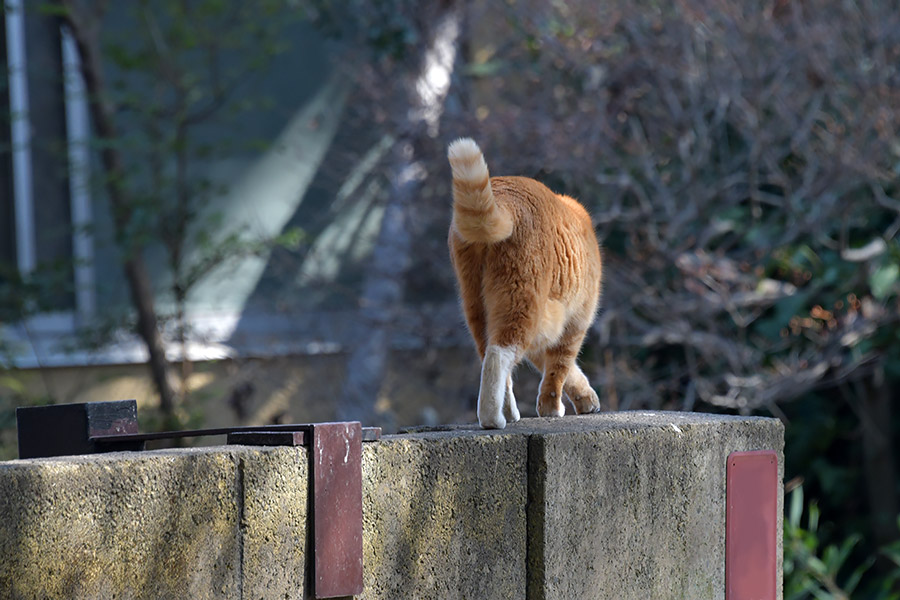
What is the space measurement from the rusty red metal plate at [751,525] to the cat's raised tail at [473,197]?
2.81 feet

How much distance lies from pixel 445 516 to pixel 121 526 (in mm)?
692

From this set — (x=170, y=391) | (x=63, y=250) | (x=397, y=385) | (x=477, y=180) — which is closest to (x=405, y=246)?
(x=397, y=385)

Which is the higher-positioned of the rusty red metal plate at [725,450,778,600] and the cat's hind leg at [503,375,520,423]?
the cat's hind leg at [503,375,520,423]

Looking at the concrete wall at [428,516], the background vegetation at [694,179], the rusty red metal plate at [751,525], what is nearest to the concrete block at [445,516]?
the concrete wall at [428,516]

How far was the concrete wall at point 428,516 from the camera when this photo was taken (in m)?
1.74

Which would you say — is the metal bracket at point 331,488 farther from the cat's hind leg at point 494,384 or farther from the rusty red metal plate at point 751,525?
the rusty red metal plate at point 751,525

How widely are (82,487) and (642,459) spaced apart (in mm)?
1302

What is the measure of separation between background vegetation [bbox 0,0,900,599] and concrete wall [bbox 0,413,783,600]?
2.61 m

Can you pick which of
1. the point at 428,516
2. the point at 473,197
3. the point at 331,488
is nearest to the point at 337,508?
the point at 331,488

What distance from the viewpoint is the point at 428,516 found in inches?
85.7

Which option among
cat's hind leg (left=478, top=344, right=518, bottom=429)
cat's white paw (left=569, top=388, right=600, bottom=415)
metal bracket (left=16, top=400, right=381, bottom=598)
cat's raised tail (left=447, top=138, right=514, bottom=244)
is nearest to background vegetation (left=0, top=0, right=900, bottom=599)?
cat's white paw (left=569, top=388, right=600, bottom=415)

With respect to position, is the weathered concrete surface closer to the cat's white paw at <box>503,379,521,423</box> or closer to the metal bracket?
the cat's white paw at <box>503,379,521,423</box>

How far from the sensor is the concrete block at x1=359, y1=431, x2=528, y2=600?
2102 millimetres

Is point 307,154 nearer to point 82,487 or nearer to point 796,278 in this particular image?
point 796,278
